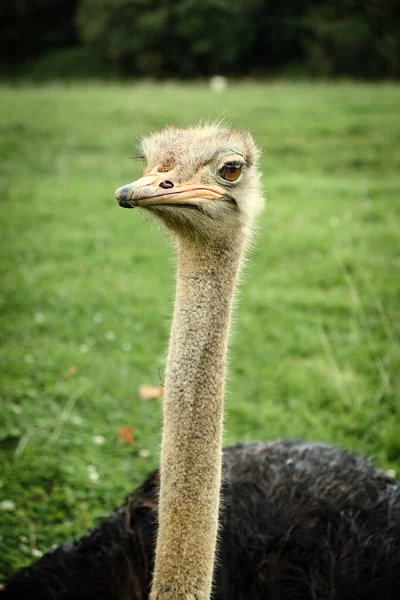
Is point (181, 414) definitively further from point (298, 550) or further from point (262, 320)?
point (262, 320)

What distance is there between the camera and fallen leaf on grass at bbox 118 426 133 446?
366 cm

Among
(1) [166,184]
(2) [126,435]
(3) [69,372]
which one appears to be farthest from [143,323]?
(1) [166,184]

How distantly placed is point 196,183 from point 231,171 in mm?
117

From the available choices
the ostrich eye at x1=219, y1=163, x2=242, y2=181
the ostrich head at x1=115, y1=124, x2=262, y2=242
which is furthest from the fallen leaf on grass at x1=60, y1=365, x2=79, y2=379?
the ostrich eye at x1=219, y1=163, x2=242, y2=181

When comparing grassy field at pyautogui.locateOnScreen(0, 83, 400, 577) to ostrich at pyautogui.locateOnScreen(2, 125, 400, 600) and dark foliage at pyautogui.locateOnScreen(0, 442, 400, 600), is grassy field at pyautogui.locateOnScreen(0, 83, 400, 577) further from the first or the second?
dark foliage at pyautogui.locateOnScreen(0, 442, 400, 600)

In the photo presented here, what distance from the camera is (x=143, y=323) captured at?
4.92 m

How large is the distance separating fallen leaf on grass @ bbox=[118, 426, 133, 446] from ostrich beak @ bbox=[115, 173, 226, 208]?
7.22 feet

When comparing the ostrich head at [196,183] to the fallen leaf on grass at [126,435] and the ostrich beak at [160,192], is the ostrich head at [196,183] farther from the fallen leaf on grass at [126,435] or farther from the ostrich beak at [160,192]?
the fallen leaf on grass at [126,435]

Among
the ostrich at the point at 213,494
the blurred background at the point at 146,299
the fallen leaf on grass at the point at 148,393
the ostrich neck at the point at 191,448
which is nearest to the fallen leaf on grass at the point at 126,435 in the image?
the blurred background at the point at 146,299

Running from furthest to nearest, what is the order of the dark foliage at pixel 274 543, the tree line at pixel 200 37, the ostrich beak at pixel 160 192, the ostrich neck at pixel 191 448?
the tree line at pixel 200 37, the dark foliage at pixel 274 543, the ostrich neck at pixel 191 448, the ostrich beak at pixel 160 192

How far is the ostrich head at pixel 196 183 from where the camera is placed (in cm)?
158

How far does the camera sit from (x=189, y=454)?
167 cm

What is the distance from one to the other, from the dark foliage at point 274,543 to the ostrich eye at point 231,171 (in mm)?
1109

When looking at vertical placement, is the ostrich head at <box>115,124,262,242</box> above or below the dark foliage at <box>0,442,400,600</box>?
above
